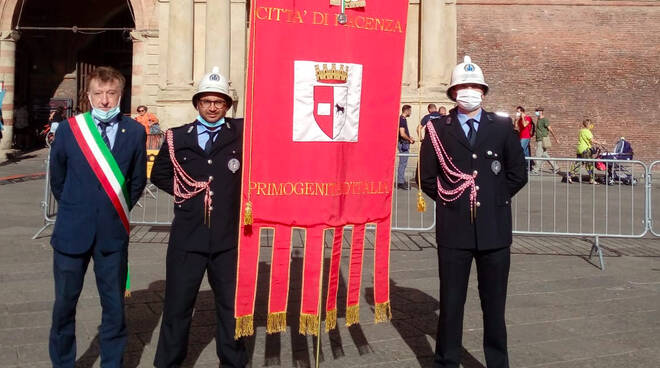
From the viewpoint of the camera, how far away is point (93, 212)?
11.5ft

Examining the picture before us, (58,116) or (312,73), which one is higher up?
(58,116)

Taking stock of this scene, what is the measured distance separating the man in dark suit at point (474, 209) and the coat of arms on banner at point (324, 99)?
25.4 inches

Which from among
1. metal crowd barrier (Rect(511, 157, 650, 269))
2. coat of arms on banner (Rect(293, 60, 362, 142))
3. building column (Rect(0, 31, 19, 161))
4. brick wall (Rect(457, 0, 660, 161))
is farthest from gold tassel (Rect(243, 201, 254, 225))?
brick wall (Rect(457, 0, 660, 161))

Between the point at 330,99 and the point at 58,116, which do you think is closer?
the point at 330,99

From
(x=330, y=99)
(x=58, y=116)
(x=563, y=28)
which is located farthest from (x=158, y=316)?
(x=563, y=28)

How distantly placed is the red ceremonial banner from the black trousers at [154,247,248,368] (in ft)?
0.46

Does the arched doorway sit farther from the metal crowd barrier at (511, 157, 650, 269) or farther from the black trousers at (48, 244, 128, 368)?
the black trousers at (48, 244, 128, 368)

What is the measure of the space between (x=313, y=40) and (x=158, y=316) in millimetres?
2759

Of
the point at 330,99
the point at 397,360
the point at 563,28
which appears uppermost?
the point at 563,28

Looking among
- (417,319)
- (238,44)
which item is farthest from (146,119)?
(417,319)

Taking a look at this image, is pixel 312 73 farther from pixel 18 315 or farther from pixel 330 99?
pixel 18 315

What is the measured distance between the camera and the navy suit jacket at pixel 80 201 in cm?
346

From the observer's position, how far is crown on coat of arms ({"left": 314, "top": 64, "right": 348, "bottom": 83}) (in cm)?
349

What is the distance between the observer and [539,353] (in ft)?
14.1
